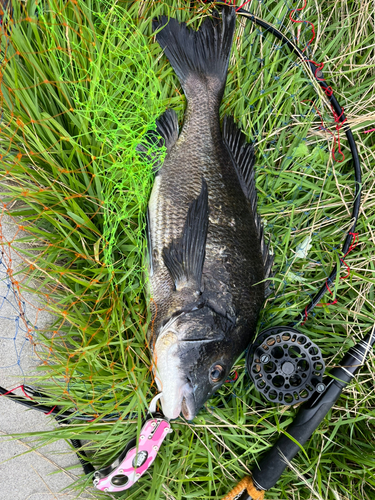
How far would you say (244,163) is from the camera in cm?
214

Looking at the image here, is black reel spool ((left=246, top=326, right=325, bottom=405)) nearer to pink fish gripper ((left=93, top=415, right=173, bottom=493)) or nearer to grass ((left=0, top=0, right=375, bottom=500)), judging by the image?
grass ((left=0, top=0, right=375, bottom=500))

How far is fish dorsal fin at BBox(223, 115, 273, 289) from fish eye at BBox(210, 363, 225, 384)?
638mm

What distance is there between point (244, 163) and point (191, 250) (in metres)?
0.73

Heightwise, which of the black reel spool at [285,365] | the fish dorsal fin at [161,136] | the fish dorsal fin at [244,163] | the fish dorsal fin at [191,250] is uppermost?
the fish dorsal fin at [161,136]

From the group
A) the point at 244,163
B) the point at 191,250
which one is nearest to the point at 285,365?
the point at 191,250

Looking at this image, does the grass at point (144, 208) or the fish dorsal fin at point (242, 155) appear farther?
the fish dorsal fin at point (242, 155)

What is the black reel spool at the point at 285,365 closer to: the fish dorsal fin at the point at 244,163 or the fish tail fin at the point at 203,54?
the fish dorsal fin at the point at 244,163

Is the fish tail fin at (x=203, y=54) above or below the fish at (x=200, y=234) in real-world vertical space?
above

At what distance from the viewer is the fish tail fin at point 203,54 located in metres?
2.11

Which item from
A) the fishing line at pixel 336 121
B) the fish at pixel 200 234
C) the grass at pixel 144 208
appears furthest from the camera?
the fishing line at pixel 336 121

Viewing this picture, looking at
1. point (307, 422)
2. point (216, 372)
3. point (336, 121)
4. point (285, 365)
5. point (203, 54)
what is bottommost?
point (307, 422)

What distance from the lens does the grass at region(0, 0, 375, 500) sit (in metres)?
1.92

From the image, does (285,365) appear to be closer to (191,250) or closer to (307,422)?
(307,422)

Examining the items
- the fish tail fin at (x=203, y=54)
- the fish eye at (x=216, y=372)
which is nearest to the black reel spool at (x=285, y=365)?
the fish eye at (x=216, y=372)
